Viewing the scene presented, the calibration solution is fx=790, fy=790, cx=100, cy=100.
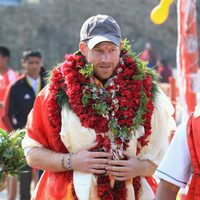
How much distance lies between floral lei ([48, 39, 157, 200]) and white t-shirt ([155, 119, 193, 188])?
4.24 ft

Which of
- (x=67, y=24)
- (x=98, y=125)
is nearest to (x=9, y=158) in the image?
(x=98, y=125)

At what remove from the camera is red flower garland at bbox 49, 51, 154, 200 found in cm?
486

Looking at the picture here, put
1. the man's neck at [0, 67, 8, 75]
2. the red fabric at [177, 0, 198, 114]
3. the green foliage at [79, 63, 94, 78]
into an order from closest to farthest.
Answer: the green foliage at [79, 63, 94, 78] → the red fabric at [177, 0, 198, 114] → the man's neck at [0, 67, 8, 75]

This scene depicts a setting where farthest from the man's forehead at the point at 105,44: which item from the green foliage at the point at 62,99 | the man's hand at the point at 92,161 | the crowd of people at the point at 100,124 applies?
the man's hand at the point at 92,161

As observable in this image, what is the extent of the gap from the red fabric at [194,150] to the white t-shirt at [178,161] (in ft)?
0.08

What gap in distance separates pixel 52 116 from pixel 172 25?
2684cm

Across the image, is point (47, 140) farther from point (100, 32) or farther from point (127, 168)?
point (100, 32)

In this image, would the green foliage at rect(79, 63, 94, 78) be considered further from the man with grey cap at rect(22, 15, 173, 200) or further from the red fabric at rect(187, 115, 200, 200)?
the red fabric at rect(187, 115, 200, 200)

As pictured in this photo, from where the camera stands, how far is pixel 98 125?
4.86 metres

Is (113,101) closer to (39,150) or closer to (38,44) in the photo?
(39,150)

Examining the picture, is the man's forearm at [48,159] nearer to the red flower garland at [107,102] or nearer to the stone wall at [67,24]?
the red flower garland at [107,102]

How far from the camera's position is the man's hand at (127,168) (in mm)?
4809

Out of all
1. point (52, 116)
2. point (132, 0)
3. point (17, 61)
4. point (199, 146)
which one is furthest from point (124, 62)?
point (132, 0)

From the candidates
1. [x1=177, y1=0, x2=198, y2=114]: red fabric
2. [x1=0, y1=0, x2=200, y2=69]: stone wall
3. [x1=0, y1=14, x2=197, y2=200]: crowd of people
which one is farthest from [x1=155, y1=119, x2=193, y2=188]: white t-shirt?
[x1=0, y1=0, x2=200, y2=69]: stone wall
